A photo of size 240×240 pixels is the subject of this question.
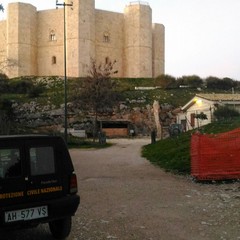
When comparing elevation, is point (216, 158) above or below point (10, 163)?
below

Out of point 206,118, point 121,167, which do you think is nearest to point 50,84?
point 206,118

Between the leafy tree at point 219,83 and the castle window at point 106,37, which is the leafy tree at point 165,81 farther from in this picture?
the castle window at point 106,37

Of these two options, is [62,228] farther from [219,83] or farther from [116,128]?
[219,83]

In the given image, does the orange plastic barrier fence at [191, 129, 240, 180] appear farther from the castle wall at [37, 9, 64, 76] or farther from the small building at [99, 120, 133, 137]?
the castle wall at [37, 9, 64, 76]

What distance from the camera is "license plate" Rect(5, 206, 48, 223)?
19.3 feet

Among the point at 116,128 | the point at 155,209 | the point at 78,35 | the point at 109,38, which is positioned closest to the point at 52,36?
the point at 78,35

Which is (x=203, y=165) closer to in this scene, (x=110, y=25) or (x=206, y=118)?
(x=206, y=118)

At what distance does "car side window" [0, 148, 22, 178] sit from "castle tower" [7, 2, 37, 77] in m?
72.9

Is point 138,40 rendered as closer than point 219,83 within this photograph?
No

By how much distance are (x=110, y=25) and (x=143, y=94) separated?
24.1m

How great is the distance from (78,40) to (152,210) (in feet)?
221

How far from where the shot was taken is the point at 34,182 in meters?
6.14

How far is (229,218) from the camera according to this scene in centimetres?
803

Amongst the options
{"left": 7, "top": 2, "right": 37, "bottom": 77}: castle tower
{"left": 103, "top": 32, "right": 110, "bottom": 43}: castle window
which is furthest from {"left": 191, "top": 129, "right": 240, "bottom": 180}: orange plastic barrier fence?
{"left": 103, "top": 32, "right": 110, "bottom": 43}: castle window
